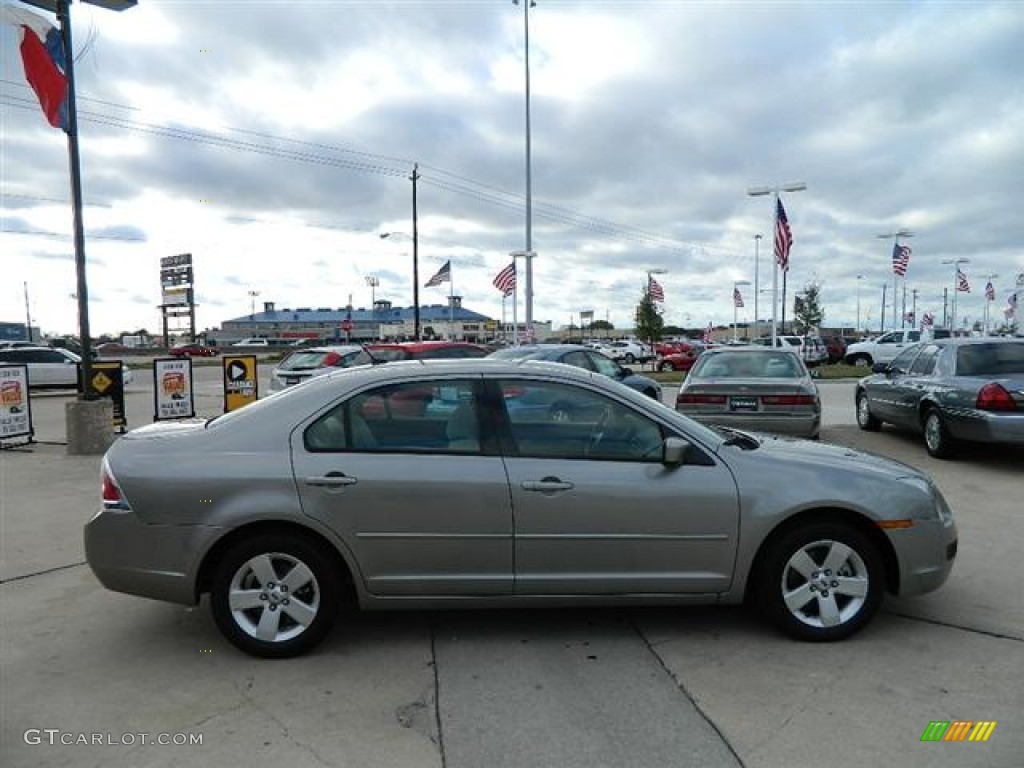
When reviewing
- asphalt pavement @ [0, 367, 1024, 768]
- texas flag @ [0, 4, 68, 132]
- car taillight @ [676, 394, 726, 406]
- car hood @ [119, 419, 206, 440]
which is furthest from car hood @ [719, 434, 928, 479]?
texas flag @ [0, 4, 68, 132]

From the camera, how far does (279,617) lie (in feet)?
12.5

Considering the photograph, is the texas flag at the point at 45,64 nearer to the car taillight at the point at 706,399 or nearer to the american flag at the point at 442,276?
the car taillight at the point at 706,399

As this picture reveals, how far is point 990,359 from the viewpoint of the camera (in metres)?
9.03

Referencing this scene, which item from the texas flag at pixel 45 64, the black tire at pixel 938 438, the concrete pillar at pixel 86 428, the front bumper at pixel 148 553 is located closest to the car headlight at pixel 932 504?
the front bumper at pixel 148 553

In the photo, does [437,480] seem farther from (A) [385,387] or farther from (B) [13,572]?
(B) [13,572]

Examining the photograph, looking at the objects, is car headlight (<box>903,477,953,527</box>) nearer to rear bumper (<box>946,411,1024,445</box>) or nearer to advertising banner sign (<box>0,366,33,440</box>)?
rear bumper (<box>946,411,1024,445</box>)

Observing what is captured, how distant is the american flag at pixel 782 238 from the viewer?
1079 inches

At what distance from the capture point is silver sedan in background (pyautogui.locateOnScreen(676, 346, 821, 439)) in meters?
9.26

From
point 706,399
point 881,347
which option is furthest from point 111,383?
point 881,347

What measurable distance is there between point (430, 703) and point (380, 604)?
0.67 metres

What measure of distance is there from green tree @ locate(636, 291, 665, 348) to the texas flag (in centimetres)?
5558

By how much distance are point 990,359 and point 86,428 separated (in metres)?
11.9

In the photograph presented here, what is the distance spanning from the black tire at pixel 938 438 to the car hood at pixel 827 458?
552cm

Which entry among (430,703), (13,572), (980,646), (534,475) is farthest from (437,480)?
(13,572)
